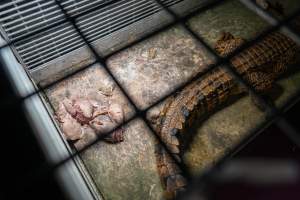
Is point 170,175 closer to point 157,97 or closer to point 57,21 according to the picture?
point 157,97

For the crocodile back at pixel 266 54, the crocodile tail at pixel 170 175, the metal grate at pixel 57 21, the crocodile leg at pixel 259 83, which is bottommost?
the crocodile tail at pixel 170 175

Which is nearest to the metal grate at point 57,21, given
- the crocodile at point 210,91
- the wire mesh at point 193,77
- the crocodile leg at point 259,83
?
the wire mesh at point 193,77

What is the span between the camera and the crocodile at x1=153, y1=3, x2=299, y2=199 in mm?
2213

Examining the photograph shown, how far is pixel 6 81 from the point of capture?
2062mm

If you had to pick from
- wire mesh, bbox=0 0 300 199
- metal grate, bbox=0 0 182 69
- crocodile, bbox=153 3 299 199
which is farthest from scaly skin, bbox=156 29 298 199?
metal grate, bbox=0 0 182 69

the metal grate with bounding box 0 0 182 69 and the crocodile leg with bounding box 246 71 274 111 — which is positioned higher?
the metal grate with bounding box 0 0 182 69

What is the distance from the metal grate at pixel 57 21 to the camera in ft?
6.77

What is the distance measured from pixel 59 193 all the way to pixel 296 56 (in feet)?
8.08

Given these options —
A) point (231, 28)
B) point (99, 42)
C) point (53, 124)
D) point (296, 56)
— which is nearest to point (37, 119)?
point (53, 124)

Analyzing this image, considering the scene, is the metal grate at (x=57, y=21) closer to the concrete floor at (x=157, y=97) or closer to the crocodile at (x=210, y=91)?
the concrete floor at (x=157, y=97)

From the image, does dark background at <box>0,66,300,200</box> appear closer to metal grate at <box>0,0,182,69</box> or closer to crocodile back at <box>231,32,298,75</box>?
metal grate at <box>0,0,182,69</box>

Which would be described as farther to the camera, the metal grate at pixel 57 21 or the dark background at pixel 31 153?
the metal grate at pixel 57 21

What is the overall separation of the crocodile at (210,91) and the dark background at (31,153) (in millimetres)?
365

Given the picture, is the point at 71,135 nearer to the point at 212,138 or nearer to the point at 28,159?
the point at 28,159
